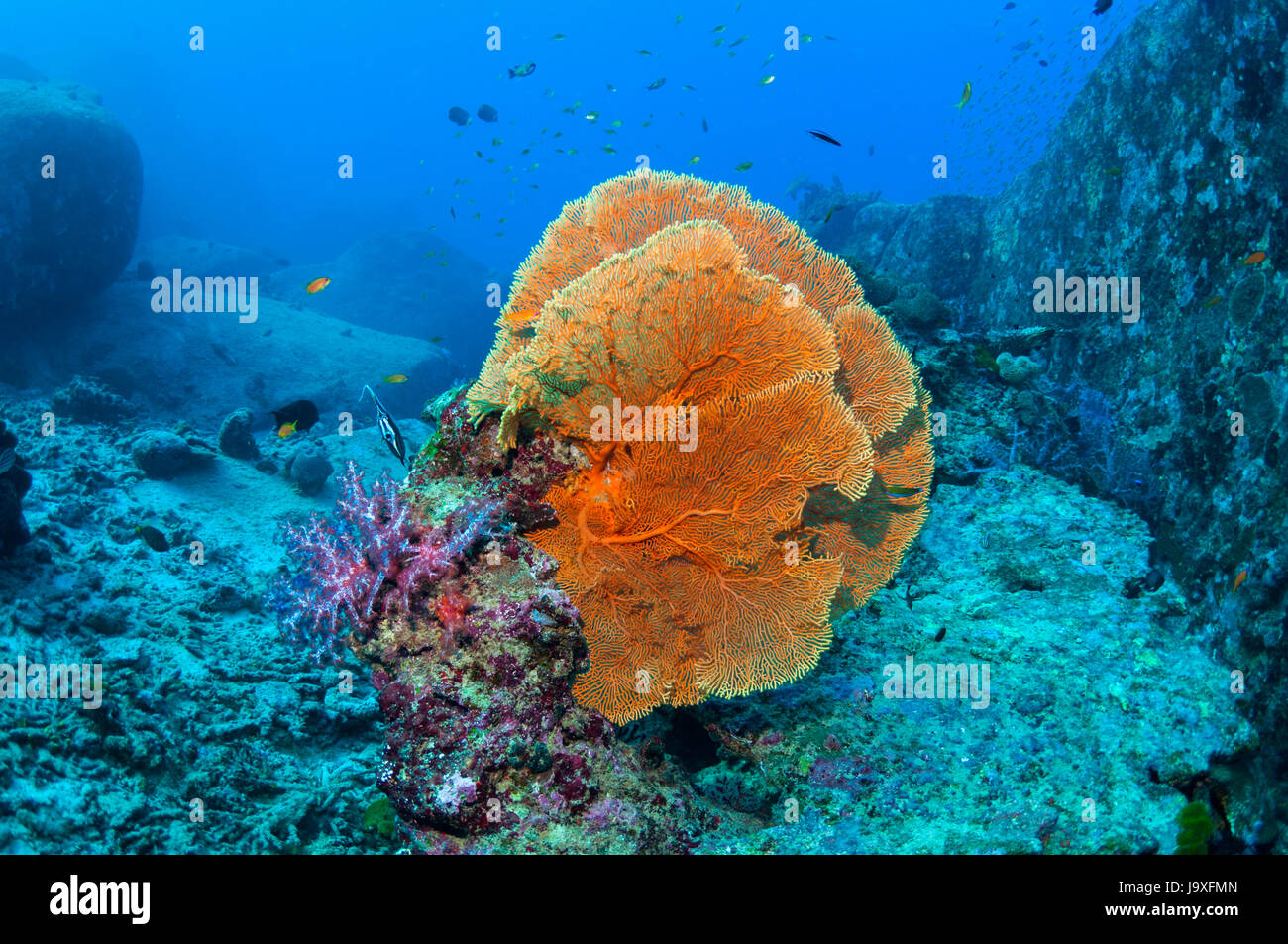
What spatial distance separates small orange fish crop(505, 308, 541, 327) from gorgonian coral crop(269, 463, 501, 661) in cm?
113

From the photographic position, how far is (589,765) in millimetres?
2719

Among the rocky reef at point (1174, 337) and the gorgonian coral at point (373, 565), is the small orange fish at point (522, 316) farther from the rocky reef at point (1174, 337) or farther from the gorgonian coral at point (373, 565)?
the rocky reef at point (1174, 337)

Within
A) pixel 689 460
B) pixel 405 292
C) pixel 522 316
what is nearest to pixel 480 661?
pixel 689 460

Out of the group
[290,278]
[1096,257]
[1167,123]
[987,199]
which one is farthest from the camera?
[290,278]

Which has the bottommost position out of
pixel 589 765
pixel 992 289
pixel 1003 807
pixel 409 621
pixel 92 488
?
pixel 1003 807

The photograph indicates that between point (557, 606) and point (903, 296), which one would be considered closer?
point (557, 606)

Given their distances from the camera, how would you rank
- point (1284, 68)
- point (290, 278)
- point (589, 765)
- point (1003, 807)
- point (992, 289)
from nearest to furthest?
1. point (589, 765)
2. point (1003, 807)
3. point (1284, 68)
4. point (992, 289)
5. point (290, 278)

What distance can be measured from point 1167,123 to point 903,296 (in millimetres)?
3101

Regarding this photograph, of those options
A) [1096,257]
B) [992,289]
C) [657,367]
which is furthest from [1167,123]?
[657,367]

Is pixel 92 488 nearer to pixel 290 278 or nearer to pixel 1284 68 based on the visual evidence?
pixel 1284 68

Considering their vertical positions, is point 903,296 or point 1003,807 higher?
point 903,296

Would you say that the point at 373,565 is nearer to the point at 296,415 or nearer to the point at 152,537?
the point at 296,415

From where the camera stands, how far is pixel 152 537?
6332mm

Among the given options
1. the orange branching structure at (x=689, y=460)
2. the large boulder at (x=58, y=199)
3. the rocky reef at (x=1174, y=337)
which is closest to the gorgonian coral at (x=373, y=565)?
the orange branching structure at (x=689, y=460)
